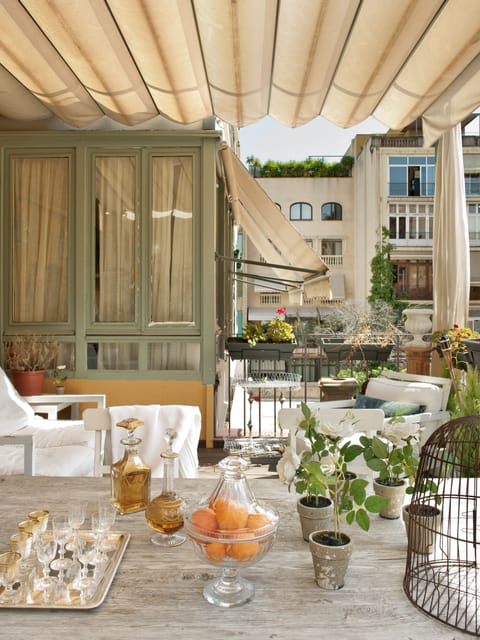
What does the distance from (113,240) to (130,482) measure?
396cm

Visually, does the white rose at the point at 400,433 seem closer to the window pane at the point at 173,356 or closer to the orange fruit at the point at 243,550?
the orange fruit at the point at 243,550

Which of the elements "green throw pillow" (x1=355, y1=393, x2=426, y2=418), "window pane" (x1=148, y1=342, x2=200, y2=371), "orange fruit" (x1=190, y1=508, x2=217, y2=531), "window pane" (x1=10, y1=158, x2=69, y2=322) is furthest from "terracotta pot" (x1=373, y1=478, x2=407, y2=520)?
"window pane" (x1=10, y1=158, x2=69, y2=322)

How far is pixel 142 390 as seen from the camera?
5.29 m

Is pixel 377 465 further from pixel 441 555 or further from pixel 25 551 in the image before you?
pixel 25 551

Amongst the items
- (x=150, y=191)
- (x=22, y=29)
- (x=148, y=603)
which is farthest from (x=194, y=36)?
(x=148, y=603)

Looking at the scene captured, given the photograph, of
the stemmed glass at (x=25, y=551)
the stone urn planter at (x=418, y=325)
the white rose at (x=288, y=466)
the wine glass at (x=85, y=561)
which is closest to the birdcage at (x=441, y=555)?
the white rose at (x=288, y=466)

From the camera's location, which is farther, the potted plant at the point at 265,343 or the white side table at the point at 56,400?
the potted plant at the point at 265,343

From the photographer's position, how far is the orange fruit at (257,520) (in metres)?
1.17

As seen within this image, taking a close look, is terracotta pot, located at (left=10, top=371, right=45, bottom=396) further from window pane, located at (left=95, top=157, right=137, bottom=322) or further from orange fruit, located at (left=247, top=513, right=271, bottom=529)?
orange fruit, located at (left=247, top=513, right=271, bottom=529)

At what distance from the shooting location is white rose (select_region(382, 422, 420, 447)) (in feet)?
4.92

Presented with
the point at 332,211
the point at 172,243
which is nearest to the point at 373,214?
the point at 332,211

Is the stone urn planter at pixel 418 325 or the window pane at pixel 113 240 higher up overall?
the window pane at pixel 113 240

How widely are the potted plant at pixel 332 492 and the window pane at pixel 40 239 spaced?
14.4 feet

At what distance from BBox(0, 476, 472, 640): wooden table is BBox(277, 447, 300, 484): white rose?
21 centimetres
